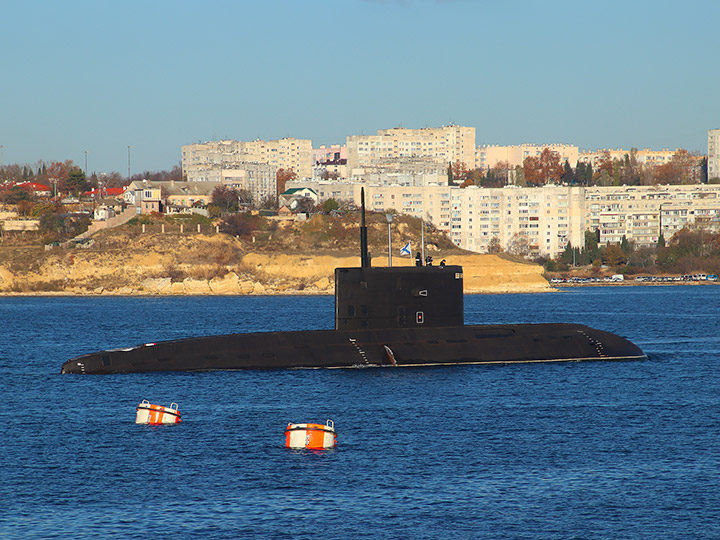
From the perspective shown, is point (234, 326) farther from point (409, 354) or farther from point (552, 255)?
point (552, 255)

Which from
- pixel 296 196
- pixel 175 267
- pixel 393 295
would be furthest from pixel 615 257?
pixel 393 295

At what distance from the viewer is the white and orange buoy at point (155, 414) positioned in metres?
29.2

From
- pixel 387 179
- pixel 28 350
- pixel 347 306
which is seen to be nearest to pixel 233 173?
pixel 387 179

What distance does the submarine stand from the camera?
38500 millimetres

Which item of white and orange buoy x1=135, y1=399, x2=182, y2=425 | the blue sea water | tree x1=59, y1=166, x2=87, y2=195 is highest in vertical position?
tree x1=59, y1=166, x2=87, y2=195

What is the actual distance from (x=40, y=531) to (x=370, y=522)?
624 centimetres

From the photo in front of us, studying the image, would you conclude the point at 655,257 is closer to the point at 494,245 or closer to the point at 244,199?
the point at 494,245

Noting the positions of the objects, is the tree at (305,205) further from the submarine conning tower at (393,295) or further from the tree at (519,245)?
the submarine conning tower at (393,295)

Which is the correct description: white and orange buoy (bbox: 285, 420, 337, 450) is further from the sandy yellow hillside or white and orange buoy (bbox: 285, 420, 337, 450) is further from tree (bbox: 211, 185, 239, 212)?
tree (bbox: 211, 185, 239, 212)

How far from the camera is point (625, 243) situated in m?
170

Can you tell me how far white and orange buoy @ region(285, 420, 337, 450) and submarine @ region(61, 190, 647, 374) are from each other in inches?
486

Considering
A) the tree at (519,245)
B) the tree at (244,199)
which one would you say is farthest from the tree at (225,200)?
the tree at (519,245)

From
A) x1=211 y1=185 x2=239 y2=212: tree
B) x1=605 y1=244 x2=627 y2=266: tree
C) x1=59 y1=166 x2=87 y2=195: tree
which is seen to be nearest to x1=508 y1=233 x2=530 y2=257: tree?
x1=605 y1=244 x2=627 y2=266: tree

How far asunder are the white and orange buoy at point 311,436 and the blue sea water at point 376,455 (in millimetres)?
361
